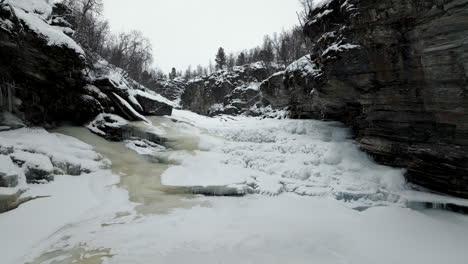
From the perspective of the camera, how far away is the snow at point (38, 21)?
9852 mm

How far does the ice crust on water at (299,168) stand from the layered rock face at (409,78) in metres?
1.03

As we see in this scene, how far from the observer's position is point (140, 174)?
8797mm

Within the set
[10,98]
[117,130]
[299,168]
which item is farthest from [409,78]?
[10,98]

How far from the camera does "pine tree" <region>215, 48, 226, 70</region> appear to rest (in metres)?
57.9

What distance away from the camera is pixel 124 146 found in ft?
37.5

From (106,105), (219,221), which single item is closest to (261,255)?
(219,221)

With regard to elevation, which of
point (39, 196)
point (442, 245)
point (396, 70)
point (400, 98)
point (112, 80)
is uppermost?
point (112, 80)

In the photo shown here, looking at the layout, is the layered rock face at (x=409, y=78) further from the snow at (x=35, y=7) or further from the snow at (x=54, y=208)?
the snow at (x=35, y=7)

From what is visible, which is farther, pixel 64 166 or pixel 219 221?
pixel 64 166

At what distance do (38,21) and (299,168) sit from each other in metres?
12.4

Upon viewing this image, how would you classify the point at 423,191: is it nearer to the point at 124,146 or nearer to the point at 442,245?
the point at 442,245

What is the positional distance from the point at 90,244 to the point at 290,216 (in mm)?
4296

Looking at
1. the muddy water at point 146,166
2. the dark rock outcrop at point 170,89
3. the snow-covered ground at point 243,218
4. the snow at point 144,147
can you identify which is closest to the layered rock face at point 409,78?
the snow-covered ground at point 243,218

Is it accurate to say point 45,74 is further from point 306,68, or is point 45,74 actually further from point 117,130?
point 306,68
